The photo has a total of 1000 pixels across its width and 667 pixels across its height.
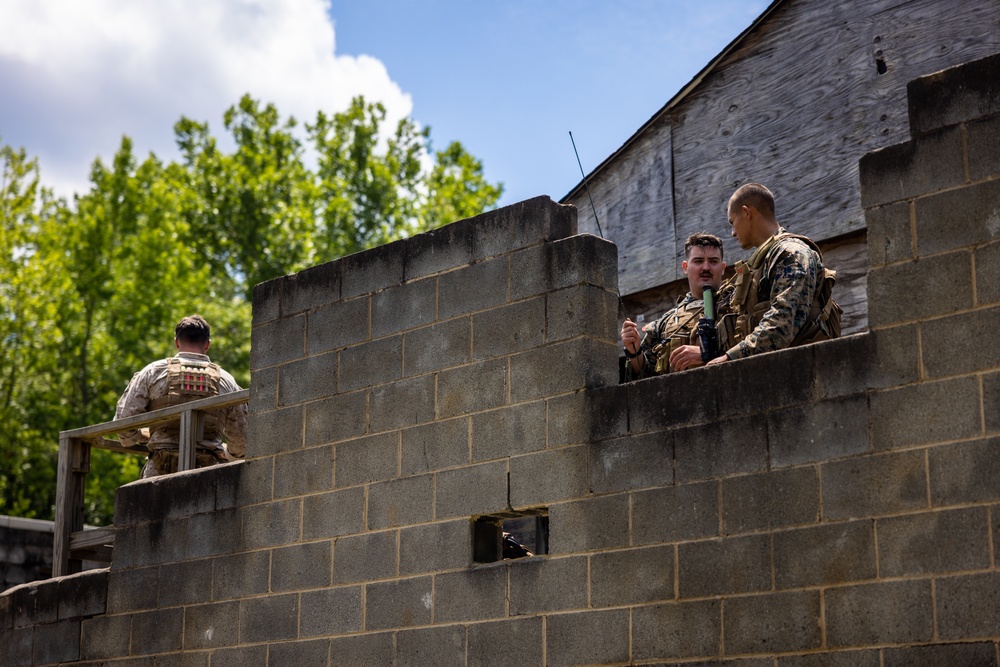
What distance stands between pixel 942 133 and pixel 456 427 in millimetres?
3066

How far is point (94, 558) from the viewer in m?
10.6

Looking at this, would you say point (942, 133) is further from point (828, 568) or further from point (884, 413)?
point (828, 568)

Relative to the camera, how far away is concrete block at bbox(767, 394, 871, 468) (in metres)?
6.17

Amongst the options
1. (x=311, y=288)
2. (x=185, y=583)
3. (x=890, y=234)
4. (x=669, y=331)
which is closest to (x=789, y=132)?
(x=669, y=331)

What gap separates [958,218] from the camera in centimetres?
609

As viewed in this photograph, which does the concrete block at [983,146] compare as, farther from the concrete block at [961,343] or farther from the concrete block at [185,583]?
the concrete block at [185,583]

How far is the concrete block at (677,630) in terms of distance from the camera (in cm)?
643

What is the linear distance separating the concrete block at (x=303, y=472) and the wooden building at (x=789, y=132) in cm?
406

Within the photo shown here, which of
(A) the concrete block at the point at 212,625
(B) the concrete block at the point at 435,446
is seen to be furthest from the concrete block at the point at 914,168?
(A) the concrete block at the point at 212,625

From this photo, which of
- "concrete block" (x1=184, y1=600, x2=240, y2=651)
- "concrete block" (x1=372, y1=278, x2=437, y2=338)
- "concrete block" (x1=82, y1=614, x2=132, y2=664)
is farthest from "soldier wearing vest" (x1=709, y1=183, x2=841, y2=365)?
"concrete block" (x1=82, y1=614, x2=132, y2=664)

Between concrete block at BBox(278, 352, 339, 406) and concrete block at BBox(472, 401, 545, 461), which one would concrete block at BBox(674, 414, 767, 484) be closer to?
concrete block at BBox(472, 401, 545, 461)

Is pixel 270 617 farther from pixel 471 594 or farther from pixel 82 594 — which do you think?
pixel 82 594

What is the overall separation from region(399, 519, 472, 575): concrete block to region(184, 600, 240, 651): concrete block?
1.42 meters

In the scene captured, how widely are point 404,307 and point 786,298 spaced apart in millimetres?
2535
